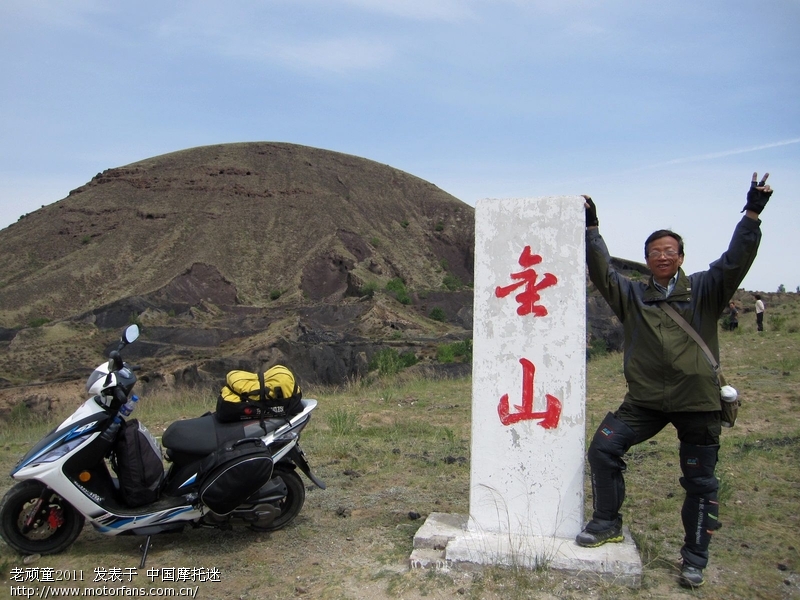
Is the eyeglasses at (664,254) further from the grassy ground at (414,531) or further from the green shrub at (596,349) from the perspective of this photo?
the green shrub at (596,349)

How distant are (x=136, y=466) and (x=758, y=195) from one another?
3862 mm

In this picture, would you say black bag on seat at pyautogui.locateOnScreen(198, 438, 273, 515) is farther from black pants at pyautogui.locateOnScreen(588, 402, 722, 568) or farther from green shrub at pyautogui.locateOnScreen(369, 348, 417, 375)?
green shrub at pyautogui.locateOnScreen(369, 348, 417, 375)

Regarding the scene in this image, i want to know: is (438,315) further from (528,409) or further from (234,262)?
(528,409)

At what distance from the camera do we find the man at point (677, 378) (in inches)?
144

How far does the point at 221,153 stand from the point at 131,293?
27735 mm

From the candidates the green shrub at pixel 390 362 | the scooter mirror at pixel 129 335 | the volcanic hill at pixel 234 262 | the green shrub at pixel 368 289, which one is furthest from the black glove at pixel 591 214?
the green shrub at pixel 368 289

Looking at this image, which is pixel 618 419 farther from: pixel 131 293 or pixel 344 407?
pixel 131 293

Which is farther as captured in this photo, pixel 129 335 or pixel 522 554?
pixel 129 335

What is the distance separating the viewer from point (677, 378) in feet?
12.0

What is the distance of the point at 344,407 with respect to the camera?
1005 cm

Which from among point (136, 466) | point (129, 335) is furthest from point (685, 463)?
point (129, 335)

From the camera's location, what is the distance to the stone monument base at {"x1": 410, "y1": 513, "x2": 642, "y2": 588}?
377cm

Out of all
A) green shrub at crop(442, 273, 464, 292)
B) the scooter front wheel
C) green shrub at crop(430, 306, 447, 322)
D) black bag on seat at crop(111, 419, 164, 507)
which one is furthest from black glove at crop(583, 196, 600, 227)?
green shrub at crop(442, 273, 464, 292)

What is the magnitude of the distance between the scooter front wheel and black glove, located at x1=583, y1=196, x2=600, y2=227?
3541mm
